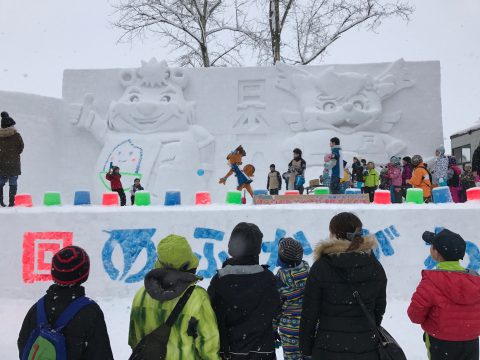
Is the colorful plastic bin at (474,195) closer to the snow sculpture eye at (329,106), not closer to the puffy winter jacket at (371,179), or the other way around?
the puffy winter jacket at (371,179)

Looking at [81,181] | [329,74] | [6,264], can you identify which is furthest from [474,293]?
[81,181]

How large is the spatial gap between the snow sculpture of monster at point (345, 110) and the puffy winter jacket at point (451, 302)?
8.79 m

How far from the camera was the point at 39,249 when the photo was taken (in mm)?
6215

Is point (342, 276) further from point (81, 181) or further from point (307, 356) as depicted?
point (81, 181)

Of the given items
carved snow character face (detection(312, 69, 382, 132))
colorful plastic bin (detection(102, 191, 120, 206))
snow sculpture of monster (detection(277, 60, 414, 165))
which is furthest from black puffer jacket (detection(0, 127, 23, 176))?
carved snow character face (detection(312, 69, 382, 132))

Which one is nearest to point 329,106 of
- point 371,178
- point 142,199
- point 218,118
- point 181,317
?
point 218,118

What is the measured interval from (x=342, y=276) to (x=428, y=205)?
13.6 ft

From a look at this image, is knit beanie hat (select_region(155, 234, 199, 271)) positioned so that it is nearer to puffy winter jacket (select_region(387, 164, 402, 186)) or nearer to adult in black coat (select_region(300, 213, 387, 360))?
adult in black coat (select_region(300, 213, 387, 360))

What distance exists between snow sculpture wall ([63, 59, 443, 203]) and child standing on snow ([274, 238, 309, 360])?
8.65 m

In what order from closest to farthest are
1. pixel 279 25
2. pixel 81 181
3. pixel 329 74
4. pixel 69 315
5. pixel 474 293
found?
pixel 69 315 < pixel 474 293 < pixel 329 74 < pixel 81 181 < pixel 279 25

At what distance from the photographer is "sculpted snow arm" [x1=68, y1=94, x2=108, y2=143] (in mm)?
12211

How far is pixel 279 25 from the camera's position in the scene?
59.5ft

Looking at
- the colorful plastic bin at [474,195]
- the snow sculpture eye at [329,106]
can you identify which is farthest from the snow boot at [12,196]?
the snow sculpture eye at [329,106]

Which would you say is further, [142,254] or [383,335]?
[142,254]
